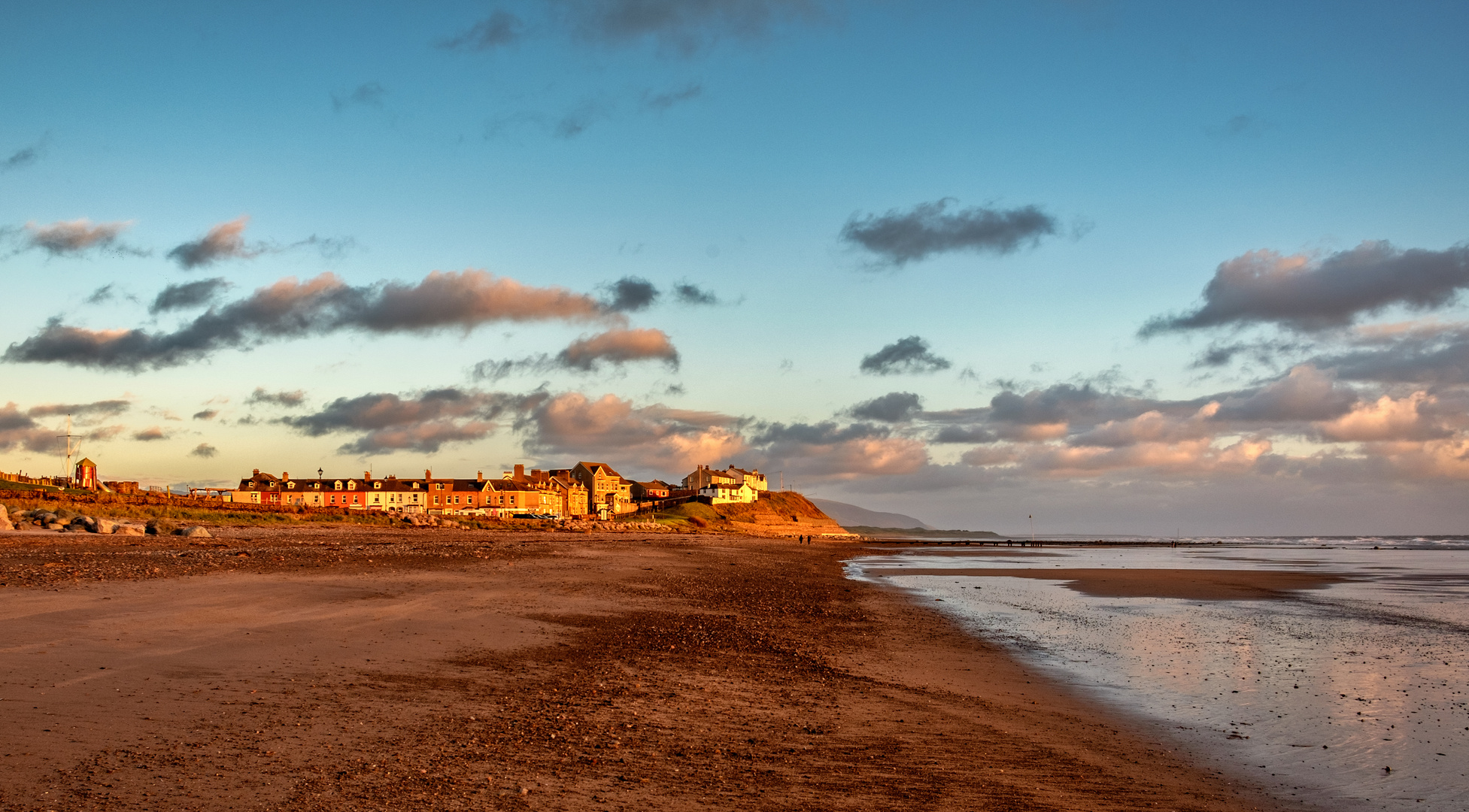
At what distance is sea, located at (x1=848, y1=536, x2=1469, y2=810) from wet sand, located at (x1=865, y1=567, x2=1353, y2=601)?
7.59ft

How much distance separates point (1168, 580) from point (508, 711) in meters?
44.0

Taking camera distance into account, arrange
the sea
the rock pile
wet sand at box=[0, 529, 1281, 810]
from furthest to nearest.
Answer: the rock pile < the sea < wet sand at box=[0, 529, 1281, 810]

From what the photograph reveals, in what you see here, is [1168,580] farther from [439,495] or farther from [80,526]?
[439,495]

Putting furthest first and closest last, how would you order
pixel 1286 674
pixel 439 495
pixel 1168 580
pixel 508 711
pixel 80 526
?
pixel 439 495
pixel 1168 580
pixel 80 526
pixel 1286 674
pixel 508 711

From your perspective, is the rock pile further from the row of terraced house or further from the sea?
the row of terraced house

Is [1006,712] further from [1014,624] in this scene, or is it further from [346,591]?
[346,591]

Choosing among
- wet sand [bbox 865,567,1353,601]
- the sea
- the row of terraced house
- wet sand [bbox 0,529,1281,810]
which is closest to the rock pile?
wet sand [bbox 0,529,1281,810]

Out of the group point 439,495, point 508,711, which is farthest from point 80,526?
point 439,495

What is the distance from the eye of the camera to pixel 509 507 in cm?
14188

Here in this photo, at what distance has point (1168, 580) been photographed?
46500mm

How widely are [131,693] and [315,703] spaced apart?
2.21 metres

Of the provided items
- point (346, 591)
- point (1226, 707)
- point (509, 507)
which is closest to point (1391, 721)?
point (1226, 707)

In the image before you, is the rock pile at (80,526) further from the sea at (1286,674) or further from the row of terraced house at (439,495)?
the row of terraced house at (439,495)

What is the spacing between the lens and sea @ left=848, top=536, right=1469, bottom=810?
10367mm
